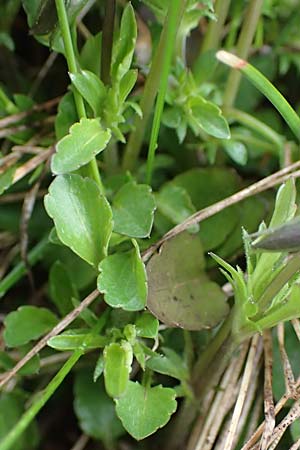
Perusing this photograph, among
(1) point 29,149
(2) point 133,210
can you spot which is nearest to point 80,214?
(2) point 133,210

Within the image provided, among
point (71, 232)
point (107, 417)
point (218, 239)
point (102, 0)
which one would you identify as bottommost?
point (107, 417)

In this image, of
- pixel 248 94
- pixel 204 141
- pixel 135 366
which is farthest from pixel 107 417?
pixel 248 94

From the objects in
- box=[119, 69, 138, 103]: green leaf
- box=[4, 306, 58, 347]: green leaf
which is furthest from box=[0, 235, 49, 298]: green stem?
box=[119, 69, 138, 103]: green leaf

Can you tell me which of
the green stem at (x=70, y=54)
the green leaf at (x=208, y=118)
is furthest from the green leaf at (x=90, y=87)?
the green leaf at (x=208, y=118)

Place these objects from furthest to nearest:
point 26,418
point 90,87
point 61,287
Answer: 1. point 61,287
2. point 90,87
3. point 26,418

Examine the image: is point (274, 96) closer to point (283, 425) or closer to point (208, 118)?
point (208, 118)

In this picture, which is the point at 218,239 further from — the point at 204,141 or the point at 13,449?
the point at 13,449

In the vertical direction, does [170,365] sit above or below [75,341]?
below
